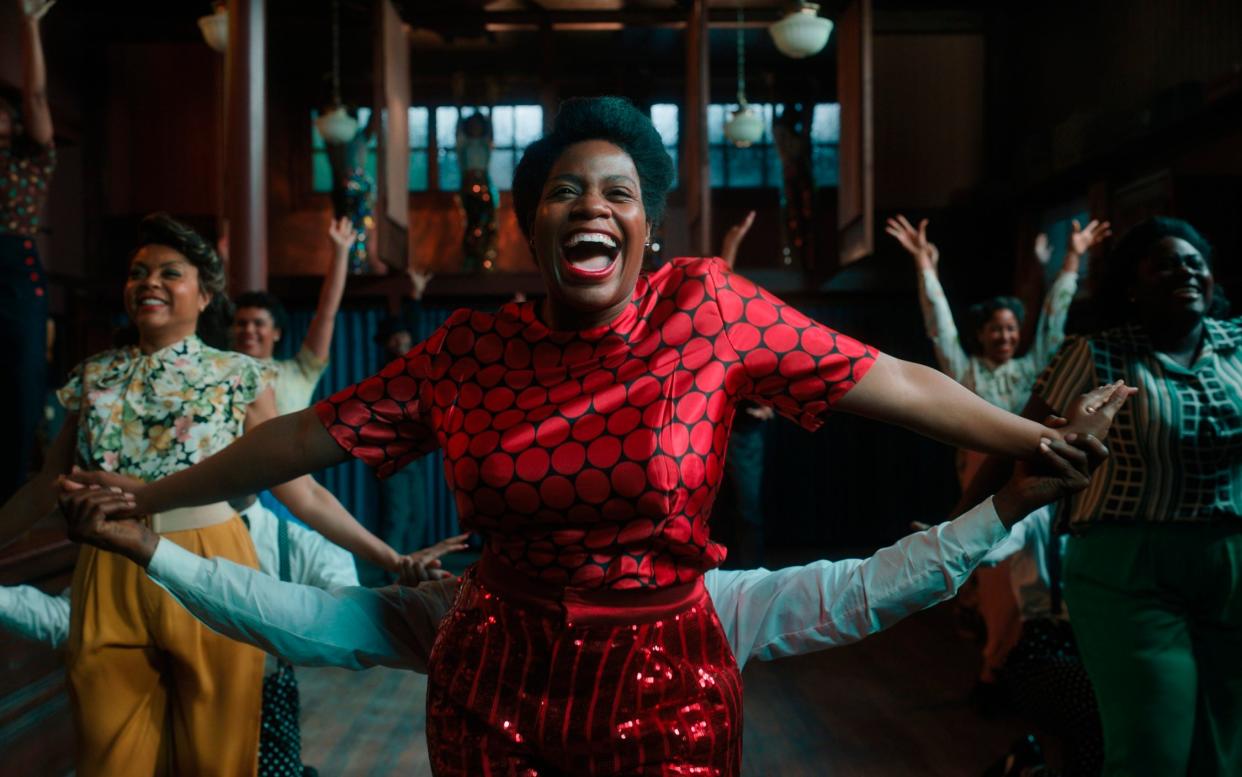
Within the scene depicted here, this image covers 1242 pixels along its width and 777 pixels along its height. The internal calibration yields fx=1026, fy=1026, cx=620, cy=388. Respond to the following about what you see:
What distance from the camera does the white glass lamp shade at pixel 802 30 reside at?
5055mm

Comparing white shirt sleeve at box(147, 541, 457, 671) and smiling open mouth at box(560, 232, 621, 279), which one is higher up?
smiling open mouth at box(560, 232, 621, 279)

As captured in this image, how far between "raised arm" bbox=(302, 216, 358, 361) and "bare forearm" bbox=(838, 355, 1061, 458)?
8.03 ft

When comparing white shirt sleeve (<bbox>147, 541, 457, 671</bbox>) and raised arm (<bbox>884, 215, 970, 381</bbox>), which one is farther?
raised arm (<bbox>884, 215, 970, 381</bbox>)

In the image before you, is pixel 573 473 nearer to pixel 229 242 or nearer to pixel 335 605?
pixel 335 605

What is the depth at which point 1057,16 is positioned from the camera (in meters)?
6.92

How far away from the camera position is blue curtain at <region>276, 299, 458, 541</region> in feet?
24.3

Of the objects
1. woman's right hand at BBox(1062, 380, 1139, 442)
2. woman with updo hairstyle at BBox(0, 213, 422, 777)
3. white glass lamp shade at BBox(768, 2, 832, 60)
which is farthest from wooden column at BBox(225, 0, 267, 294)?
woman's right hand at BBox(1062, 380, 1139, 442)

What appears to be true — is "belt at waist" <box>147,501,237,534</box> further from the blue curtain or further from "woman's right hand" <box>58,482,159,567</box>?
the blue curtain

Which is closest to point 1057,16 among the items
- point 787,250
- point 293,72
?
point 787,250

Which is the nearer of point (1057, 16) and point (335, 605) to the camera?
point (335, 605)

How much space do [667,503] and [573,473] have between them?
0.36 ft

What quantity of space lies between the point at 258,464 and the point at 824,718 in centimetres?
284

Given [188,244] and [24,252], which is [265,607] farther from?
[24,252]

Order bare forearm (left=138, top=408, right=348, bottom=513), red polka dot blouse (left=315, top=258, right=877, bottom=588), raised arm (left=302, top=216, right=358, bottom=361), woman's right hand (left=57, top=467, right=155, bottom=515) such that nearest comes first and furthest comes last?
red polka dot blouse (left=315, top=258, right=877, bottom=588) → bare forearm (left=138, top=408, right=348, bottom=513) → woman's right hand (left=57, top=467, right=155, bottom=515) → raised arm (left=302, top=216, right=358, bottom=361)
